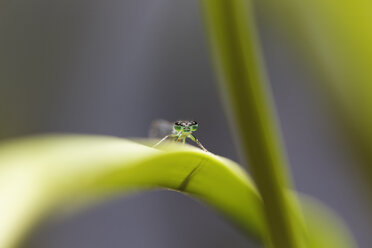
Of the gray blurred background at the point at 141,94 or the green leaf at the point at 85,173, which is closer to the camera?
the green leaf at the point at 85,173

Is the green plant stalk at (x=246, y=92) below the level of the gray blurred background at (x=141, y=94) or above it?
below

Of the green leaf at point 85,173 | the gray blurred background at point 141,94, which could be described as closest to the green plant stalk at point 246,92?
the green leaf at point 85,173

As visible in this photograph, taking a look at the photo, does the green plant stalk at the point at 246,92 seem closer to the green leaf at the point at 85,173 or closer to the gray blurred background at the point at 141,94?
the green leaf at the point at 85,173

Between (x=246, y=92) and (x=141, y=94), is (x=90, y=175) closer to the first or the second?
(x=246, y=92)

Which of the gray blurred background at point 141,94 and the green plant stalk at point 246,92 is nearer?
the green plant stalk at point 246,92

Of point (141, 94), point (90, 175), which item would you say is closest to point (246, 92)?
point (90, 175)

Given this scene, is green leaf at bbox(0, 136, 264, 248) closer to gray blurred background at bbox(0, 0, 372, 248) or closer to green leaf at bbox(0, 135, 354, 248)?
green leaf at bbox(0, 135, 354, 248)

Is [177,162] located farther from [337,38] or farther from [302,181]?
[302,181]

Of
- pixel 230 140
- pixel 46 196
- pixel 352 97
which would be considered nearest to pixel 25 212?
pixel 46 196
